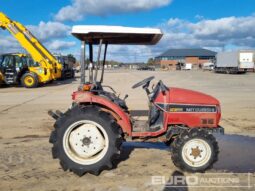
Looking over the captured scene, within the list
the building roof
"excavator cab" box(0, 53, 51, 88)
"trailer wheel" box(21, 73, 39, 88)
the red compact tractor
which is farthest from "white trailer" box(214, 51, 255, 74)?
the building roof

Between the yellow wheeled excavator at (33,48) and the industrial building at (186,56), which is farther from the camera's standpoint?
the industrial building at (186,56)

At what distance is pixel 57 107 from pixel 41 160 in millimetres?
7747

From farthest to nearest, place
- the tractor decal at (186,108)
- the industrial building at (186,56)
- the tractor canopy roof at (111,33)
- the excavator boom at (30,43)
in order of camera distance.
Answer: the industrial building at (186,56)
the excavator boom at (30,43)
the tractor decal at (186,108)
the tractor canopy roof at (111,33)

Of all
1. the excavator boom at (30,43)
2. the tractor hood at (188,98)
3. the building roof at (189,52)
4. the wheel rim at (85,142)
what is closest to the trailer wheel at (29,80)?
the excavator boom at (30,43)

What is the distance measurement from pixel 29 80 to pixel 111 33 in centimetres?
2057

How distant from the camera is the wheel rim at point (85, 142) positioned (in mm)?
5828

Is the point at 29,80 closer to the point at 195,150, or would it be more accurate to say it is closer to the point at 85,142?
the point at 85,142

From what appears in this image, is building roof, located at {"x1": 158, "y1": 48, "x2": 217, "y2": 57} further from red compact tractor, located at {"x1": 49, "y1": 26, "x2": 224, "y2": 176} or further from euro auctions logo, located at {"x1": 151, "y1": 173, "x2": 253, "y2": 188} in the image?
euro auctions logo, located at {"x1": 151, "y1": 173, "x2": 253, "y2": 188}

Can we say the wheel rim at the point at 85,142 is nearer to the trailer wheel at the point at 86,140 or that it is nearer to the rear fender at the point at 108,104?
the trailer wheel at the point at 86,140

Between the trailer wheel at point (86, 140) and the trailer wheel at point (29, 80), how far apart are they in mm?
20478

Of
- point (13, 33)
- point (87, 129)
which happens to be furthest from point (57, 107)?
point (13, 33)

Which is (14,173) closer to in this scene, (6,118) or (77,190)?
(77,190)

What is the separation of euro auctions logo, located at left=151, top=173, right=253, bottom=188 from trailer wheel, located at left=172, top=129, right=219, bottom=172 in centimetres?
16

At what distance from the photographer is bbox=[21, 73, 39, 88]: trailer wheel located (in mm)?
25484
